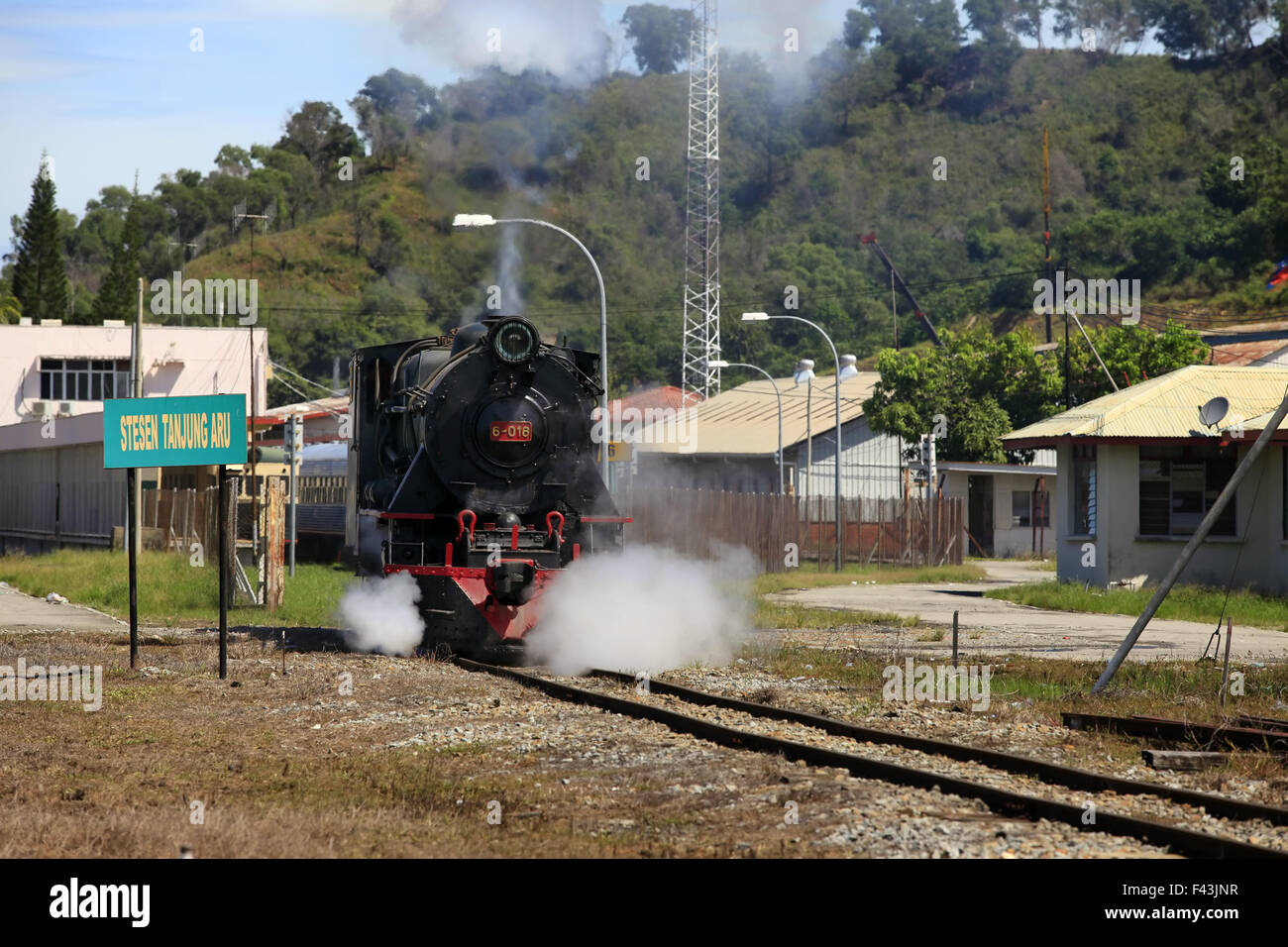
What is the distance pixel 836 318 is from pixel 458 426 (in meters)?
79.1

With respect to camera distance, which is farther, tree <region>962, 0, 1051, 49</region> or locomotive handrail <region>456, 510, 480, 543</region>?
tree <region>962, 0, 1051, 49</region>

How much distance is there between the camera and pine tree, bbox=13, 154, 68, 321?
84.8 meters

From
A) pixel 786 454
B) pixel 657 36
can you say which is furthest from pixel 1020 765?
pixel 657 36

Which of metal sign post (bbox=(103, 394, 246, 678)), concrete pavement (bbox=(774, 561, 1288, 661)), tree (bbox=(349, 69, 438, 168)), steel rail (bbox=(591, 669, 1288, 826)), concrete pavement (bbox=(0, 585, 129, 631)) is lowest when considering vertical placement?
concrete pavement (bbox=(774, 561, 1288, 661))

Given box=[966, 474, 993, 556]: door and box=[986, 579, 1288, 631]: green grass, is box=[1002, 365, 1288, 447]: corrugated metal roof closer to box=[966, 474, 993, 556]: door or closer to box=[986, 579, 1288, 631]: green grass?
box=[986, 579, 1288, 631]: green grass

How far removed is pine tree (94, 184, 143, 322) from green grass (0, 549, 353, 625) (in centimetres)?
5072

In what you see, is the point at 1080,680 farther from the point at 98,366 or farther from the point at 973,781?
the point at 98,366

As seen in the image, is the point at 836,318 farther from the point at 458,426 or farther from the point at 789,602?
the point at 458,426

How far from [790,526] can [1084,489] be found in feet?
38.9

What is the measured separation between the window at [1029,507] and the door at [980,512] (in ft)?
2.65

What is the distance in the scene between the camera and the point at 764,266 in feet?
359

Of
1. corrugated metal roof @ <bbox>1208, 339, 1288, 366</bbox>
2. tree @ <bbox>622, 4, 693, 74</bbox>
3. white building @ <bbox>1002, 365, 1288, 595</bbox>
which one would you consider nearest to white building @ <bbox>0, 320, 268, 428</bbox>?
corrugated metal roof @ <bbox>1208, 339, 1288, 366</bbox>

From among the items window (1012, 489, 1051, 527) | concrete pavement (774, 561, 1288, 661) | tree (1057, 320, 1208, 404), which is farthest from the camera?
window (1012, 489, 1051, 527)

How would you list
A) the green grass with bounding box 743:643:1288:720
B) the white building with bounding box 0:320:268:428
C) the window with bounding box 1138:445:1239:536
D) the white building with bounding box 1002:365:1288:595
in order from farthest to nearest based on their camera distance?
the white building with bounding box 0:320:268:428
the window with bounding box 1138:445:1239:536
the white building with bounding box 1002:365:1288:595
the green grass with bounding box 743:643:1288:720
